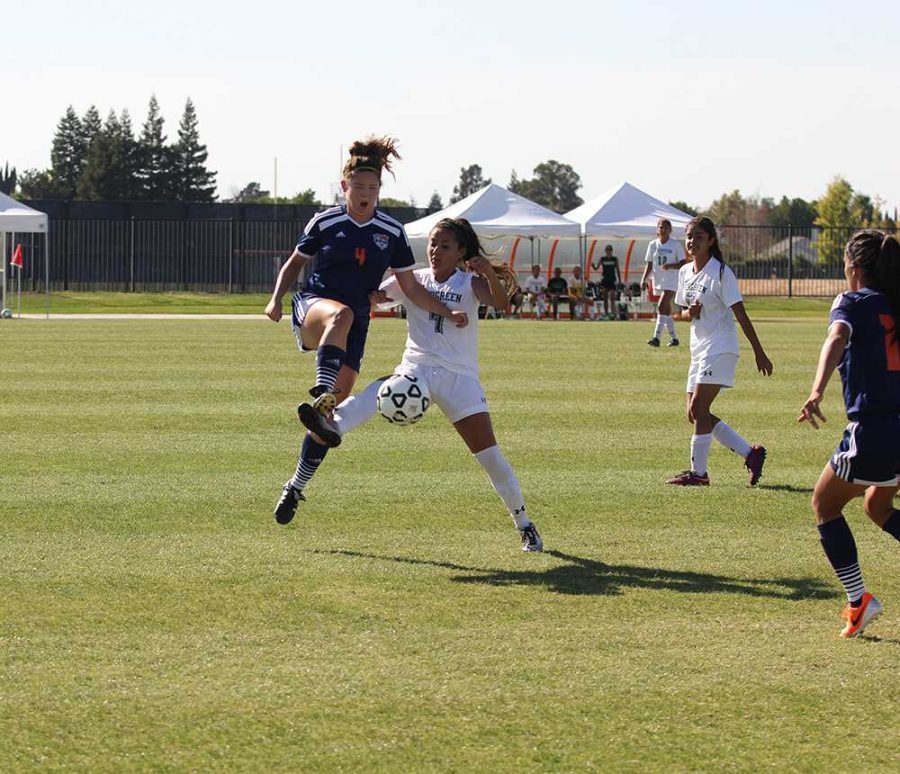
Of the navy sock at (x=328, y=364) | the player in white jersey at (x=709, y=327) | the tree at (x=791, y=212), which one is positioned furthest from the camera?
the tree at (x=791, y=212)

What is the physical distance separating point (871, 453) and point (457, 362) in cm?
265

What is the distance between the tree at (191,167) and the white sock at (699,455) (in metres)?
117

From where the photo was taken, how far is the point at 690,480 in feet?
34.6

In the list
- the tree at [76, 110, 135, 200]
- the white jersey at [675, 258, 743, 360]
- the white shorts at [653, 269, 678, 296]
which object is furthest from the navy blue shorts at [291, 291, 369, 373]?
the tree at [76, 110, 135, 200]

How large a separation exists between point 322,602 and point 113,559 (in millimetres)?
1395

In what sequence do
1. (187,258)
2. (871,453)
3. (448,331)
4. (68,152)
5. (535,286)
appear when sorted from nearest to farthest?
1. (871,453)
2. (448,331)
3. (535,286)
4. (187,258)
5. (68,152)

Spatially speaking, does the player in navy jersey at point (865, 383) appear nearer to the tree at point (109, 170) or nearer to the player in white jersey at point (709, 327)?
the player in white jersey at point (709, 327)

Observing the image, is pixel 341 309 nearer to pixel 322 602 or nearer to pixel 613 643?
pixel 322 602

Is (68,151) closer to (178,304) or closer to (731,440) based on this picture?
(178,304)

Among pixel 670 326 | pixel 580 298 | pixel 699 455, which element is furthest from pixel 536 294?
pixel 699 455

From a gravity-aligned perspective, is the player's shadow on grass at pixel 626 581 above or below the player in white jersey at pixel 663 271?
below

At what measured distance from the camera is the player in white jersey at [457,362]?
8.00 meters

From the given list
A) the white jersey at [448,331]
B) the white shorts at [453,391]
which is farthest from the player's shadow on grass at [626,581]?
the white jersey at [448,331]

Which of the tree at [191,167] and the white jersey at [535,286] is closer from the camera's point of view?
the white jersey at [535,286]
